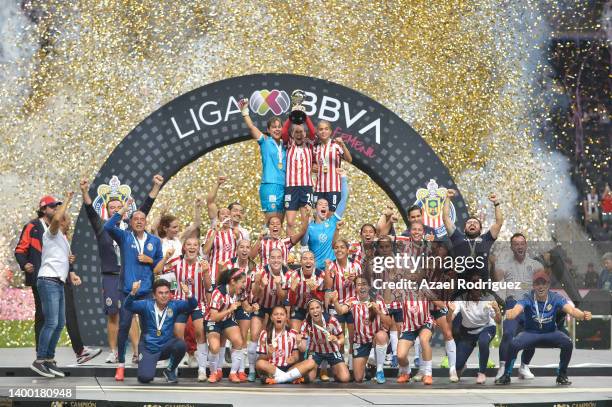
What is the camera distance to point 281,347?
43.7 ft

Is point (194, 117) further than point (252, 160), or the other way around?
point (252, 160)

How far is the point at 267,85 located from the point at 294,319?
→ 3.86 meters

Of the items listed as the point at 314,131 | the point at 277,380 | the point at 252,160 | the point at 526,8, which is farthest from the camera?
the point at 526,8

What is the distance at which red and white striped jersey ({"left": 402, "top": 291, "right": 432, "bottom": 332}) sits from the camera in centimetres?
1369

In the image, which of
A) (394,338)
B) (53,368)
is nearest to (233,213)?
(394,338)

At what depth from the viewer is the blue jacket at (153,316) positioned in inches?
521

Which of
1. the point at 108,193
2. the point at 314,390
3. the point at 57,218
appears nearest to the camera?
the point at 314,390

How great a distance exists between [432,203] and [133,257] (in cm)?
389

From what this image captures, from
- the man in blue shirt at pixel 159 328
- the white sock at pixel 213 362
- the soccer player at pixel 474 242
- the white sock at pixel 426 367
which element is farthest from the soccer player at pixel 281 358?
the soccer player at pixel 474 242

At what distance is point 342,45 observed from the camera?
30.1 metres

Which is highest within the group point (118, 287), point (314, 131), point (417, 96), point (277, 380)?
point (417, 96)

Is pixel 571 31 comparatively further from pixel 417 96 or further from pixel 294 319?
pixel 294 319

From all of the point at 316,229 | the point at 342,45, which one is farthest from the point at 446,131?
the point at 316,229

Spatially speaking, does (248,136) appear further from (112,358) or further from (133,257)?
(112,358)
